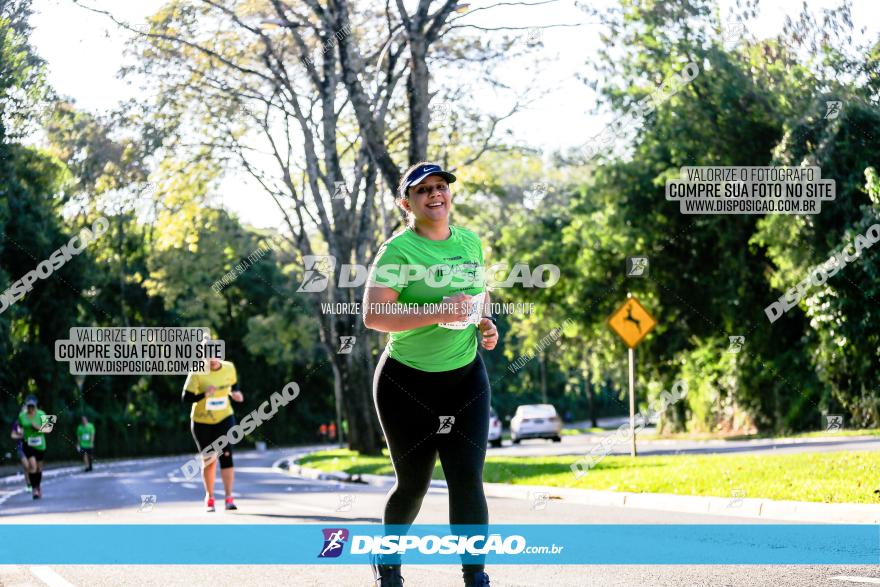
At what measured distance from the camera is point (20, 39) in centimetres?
2447

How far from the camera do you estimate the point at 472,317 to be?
203 inches

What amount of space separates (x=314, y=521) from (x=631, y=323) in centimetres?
943

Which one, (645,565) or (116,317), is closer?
(645,565)

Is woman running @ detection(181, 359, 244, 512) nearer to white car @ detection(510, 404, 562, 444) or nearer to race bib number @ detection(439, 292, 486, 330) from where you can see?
race bib number @ detection(439, 292, 486, 330)

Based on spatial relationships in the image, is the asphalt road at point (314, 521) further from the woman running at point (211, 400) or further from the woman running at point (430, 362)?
the woman running at point (430, 362)

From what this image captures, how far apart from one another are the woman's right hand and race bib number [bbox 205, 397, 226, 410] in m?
7.92

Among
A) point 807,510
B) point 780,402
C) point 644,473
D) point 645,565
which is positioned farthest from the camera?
point 780,402

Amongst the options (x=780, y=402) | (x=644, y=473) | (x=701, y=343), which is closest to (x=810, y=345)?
(x=780, y=402)

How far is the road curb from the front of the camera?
10.1 metres

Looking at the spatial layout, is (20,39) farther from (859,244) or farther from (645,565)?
(645,565)

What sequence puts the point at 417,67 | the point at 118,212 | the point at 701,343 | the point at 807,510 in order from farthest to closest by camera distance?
the point at 118,212 < the point at 701,343 < the point at 417,67 < the point at 807,510

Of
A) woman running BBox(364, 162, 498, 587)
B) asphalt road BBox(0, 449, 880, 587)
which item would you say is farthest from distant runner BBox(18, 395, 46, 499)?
woman running BBox(364, 162, 498, 587)

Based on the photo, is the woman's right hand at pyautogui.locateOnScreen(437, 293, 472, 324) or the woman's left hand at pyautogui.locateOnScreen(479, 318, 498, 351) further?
the woman's left hand at pyautogui.locateOnScreen(479, 318, 498, 351)

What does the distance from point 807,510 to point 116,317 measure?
1921 inches
